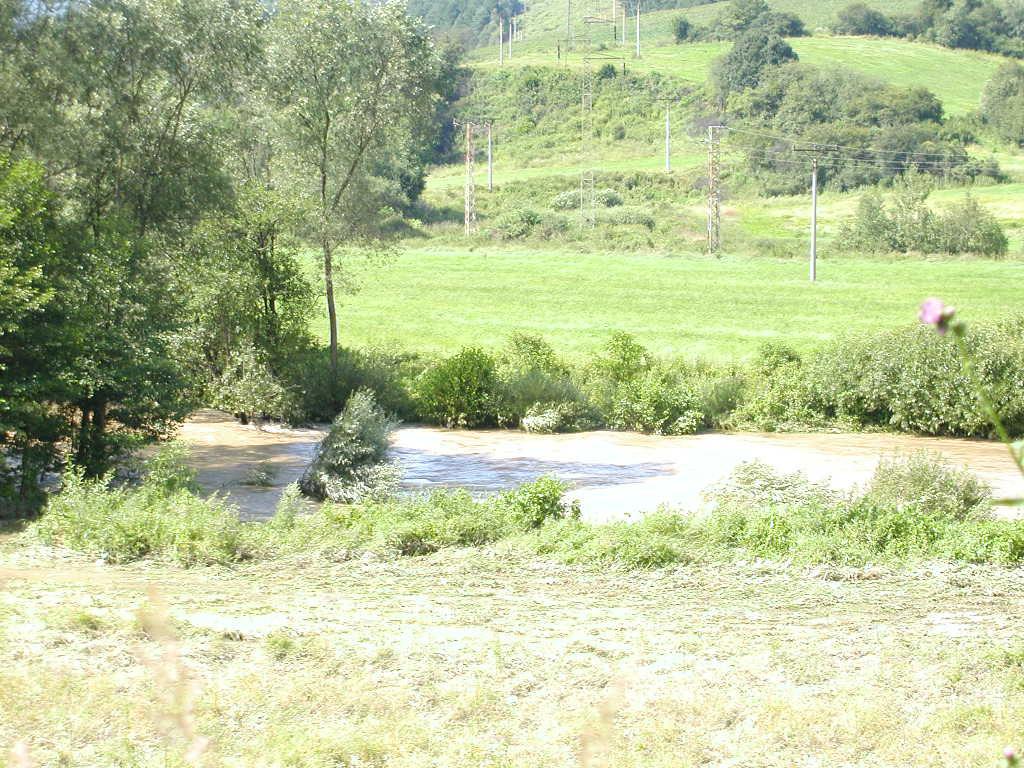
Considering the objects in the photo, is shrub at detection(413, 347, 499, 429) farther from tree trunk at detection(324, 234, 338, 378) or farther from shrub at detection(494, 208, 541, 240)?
shrub at detection(494, 208, 541, 240)

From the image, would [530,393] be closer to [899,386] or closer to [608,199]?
[899,386]

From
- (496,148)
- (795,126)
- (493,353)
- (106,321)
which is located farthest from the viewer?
(496,148)

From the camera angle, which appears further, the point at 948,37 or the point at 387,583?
the point at 948,37

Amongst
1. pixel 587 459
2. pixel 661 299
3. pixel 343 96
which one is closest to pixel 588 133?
pixel 661 299

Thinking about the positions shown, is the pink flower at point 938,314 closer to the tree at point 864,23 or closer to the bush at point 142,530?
the bush at point 142,530

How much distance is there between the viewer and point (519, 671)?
348 inches

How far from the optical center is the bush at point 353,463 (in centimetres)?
1795

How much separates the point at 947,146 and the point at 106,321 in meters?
77.6

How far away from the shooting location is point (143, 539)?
13320 millimetres

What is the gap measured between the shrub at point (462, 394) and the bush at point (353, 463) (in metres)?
7.60

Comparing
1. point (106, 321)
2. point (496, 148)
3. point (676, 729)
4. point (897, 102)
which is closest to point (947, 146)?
point (897, 102)

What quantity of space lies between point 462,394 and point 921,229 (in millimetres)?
37790

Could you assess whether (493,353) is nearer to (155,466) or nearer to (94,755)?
(155,466)


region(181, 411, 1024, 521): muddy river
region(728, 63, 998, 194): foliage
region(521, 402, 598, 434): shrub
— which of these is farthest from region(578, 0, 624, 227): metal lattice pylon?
region(181, 411, 1024, 521): muddy river
